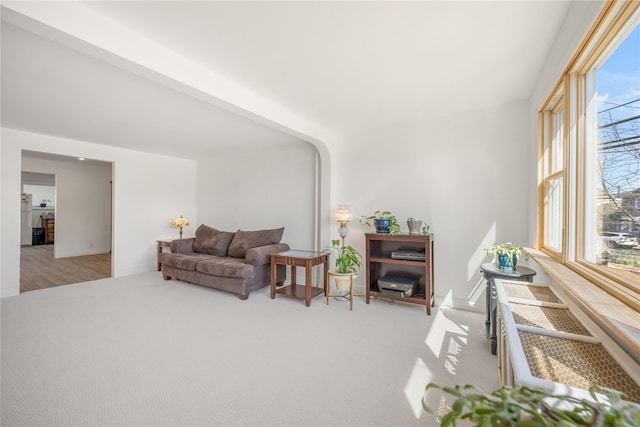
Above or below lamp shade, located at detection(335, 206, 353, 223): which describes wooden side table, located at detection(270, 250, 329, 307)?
below

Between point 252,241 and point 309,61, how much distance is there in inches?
121

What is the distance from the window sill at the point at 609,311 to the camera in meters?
0.85

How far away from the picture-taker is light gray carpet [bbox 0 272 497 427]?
164 cm

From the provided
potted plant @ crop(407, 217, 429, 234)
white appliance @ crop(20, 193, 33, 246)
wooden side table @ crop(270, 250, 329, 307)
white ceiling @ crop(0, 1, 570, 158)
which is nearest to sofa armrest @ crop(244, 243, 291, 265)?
wooden side table @ crop(270, 250, 329, 307)

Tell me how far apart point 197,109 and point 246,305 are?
244 centimetres

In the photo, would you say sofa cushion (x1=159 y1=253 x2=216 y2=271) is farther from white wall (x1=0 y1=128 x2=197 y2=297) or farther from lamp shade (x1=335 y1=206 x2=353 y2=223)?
lamp shade (x1=335 y1=206 x2=353 y2=223)

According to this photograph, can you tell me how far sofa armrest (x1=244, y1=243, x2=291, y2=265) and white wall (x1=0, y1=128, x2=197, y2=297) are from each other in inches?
112

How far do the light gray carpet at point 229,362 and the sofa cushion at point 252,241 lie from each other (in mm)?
1135

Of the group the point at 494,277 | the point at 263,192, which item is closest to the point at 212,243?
the point at 263,192

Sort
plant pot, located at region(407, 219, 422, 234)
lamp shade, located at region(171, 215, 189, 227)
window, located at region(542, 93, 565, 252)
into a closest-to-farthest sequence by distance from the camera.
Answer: window, located at region(542, 93, 565, 252), plant pot, located at region(407, 219, 422, 234), lamp shade, located at region(171, 215, 189, 227)

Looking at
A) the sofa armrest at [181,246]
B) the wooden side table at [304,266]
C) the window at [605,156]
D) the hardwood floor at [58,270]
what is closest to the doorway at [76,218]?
the hardwood floor at [58,270]

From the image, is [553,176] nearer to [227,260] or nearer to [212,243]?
[227,260]

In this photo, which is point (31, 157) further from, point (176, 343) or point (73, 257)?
point (176, 343)

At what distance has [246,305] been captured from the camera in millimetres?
3566
